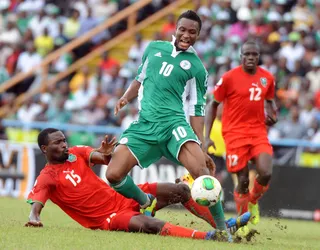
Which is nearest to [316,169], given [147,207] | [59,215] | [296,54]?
[296,54]

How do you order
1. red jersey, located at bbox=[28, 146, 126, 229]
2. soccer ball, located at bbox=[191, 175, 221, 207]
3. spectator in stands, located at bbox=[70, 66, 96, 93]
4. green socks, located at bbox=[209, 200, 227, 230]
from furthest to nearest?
spectator in stands, located at bbox=[70, 66, 96, 93]
red jersey, located at bbox=[28, 146, 126, 229]
green socks, located at bbox=[209, 200, 227, 230]
soccer ball, located at bbox=[191, 175, 221, 207]

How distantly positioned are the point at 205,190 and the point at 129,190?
1.04 meters

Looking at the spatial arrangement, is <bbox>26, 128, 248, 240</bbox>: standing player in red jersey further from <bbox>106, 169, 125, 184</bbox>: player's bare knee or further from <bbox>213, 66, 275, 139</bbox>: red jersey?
<bbox>213, 66, 275, 139</bbox>: red jersey

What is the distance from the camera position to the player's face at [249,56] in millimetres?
13078

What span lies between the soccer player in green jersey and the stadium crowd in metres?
8.56

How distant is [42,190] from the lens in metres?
10.4

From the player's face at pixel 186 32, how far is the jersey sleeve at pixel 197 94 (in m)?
0.37

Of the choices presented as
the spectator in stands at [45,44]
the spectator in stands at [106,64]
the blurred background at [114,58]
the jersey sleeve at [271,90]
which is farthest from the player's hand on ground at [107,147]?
the spectator in stands at [45,44]

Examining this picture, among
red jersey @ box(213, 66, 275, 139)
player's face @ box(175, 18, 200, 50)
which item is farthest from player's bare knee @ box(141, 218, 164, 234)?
red jersey @ box(213, 66, 275, 139)

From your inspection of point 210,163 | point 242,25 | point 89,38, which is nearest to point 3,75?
point 89,38

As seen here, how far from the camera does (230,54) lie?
72.0 ft

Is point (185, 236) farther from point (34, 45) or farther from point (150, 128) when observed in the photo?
point (34, 45)

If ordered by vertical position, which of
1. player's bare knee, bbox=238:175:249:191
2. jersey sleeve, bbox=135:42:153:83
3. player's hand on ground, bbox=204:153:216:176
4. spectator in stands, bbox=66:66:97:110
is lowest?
player's bare knee, bbox=238:175:249:191

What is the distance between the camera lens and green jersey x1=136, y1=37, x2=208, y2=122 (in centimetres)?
1037
